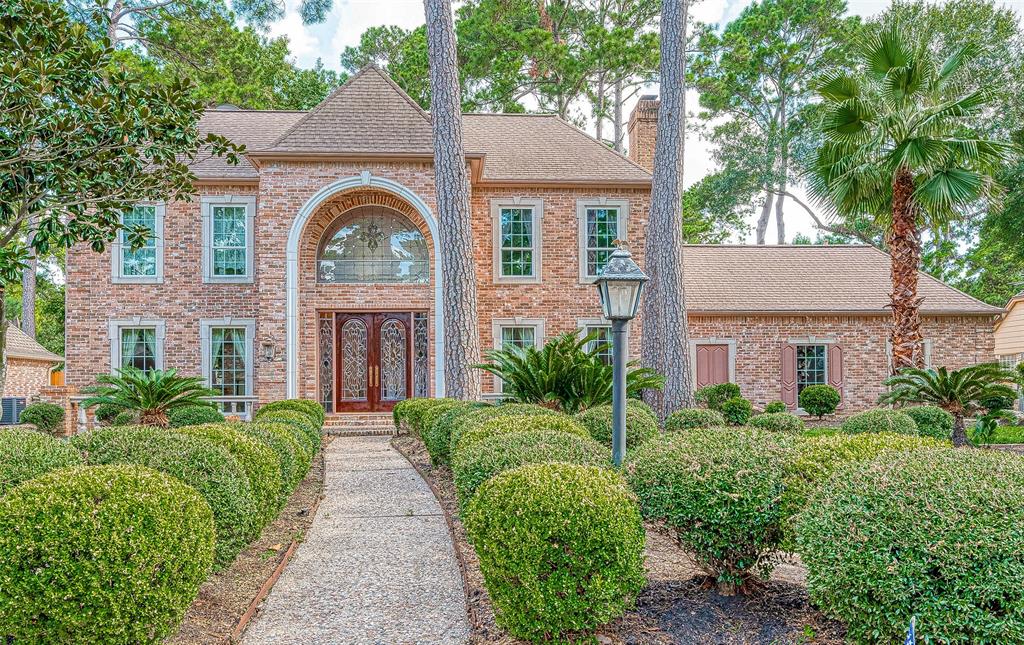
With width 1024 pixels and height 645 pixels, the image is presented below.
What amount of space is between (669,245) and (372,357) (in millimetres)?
7656

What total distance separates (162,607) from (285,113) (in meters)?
18.1

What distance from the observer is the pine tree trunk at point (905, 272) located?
1234 cm

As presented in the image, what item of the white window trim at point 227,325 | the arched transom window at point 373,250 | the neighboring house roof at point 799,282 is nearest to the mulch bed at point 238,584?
the arched transom window at point 373,250

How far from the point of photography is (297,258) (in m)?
15.1

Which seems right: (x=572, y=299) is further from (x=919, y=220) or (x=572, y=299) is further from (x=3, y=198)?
(x=3, y=198)

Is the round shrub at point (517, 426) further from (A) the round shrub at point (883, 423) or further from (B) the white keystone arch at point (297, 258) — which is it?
(B) the white keystone arch at point (297, 258)

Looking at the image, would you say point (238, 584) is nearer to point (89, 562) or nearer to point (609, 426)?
point (89, 562)

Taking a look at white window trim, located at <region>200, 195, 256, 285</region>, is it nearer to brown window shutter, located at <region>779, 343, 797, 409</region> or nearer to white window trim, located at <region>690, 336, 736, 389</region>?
white window trim, located at <region>690, 336, 736, 389</region>

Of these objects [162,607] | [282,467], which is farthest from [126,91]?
[162,607]

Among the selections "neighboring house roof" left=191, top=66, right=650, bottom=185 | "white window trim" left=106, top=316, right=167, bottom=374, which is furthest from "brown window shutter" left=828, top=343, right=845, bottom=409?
"white window trim" left=106, top=316, right=167, bottom=374

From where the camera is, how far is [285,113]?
19172 mm

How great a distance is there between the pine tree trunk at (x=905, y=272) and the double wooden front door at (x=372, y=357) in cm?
1016

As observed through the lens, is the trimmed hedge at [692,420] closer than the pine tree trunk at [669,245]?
Yes

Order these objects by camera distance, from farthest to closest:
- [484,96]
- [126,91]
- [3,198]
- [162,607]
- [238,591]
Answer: [484,96] → [126,91] → [3,198] → [238,591] → [162,607]
